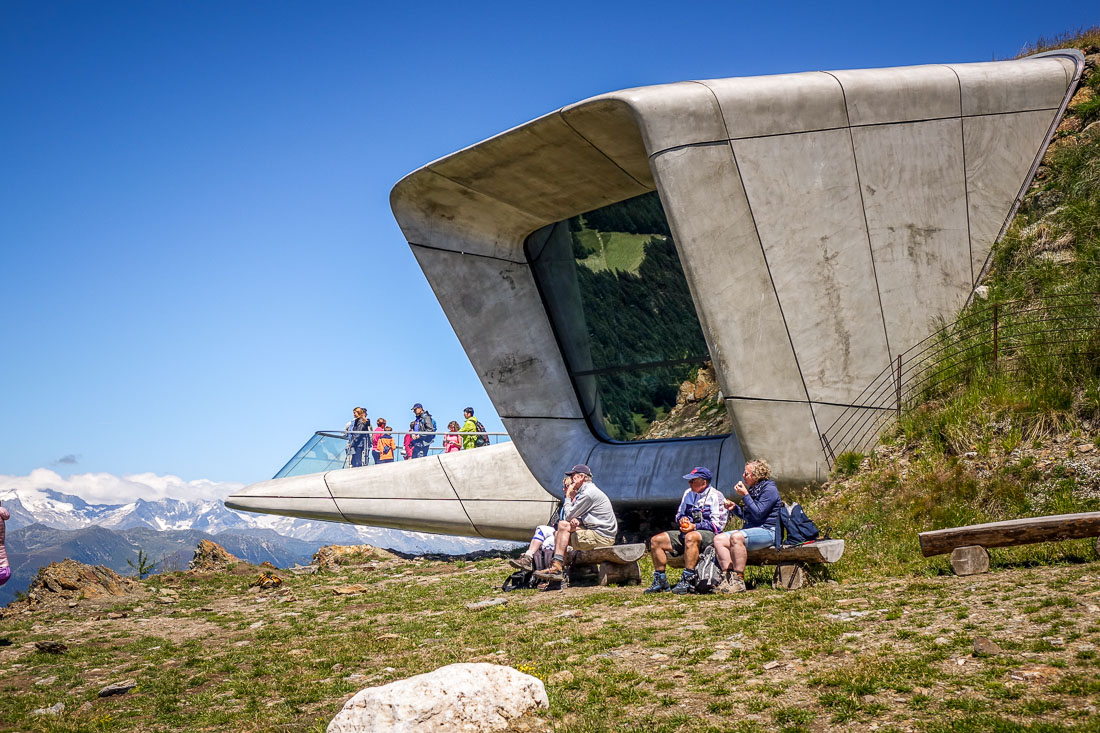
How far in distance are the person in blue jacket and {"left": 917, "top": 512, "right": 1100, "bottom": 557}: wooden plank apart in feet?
4.63

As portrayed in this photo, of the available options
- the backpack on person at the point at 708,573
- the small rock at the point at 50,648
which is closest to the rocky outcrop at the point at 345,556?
the small rock at the point at 50,648

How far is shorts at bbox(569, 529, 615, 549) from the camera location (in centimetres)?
1027

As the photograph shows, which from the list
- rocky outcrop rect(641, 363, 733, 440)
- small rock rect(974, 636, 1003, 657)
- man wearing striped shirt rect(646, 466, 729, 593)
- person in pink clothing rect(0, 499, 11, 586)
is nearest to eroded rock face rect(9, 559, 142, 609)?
person in pink clothing rect(0, 499, 11, 586)

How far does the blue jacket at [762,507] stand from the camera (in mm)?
8758

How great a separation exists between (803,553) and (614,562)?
2.51 metres

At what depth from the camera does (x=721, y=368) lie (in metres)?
13.0

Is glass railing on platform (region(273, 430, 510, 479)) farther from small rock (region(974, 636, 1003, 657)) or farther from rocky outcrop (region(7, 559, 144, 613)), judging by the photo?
small rock (region(974, 636, 1003, 657))

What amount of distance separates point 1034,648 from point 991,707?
104 centimetres

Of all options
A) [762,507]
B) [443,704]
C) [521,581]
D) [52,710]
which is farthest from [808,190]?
[52,710]

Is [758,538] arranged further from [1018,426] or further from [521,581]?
[1018,426]

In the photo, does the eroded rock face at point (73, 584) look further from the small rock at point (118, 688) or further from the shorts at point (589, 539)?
the shorts at point (589, 539)

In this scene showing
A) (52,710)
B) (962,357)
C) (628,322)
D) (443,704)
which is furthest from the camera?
(628,322)

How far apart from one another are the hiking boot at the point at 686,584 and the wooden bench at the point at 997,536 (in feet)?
7.24

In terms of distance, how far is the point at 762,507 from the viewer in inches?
345
